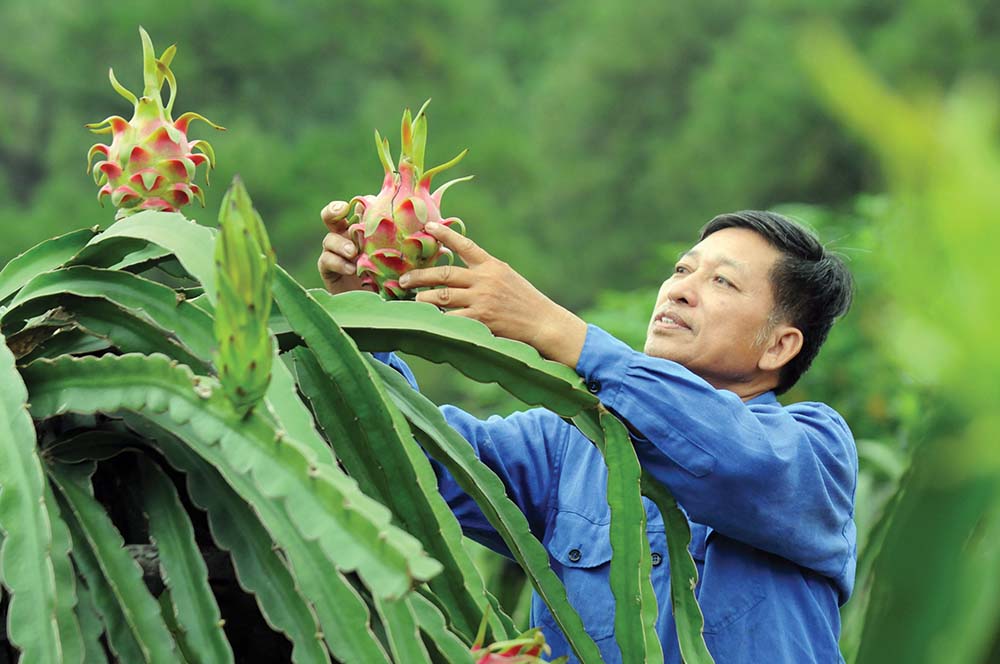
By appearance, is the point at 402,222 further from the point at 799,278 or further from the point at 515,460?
the point at 799,278

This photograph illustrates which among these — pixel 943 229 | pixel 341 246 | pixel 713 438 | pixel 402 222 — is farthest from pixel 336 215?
pixel 943 229

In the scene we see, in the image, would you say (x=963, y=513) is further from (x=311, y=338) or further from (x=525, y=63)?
(x=525, y=63)

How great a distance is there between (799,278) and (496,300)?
743 millimetres

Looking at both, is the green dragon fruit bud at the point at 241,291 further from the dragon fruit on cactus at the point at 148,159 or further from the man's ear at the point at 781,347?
the man's ear at the point at 781,347

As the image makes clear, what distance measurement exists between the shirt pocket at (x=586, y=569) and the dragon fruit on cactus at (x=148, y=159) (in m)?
0.71

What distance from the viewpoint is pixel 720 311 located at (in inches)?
75.9

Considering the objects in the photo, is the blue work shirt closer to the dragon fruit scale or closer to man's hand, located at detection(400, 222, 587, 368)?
man's hand, located at detection(400, 222, 587, 368)

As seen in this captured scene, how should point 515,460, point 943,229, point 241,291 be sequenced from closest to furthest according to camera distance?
1. point 943,229
2. point 241,291
3. point 515,460

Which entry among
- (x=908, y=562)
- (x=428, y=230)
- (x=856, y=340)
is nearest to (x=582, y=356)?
(x=428, y=230)

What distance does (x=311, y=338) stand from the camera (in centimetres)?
126

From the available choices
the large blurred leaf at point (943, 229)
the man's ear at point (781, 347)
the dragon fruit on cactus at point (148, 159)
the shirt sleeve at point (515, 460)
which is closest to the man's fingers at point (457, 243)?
the dragon fruit on cactus at point (148, 159)

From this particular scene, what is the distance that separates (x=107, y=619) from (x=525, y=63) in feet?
89.1

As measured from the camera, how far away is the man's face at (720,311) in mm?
1917

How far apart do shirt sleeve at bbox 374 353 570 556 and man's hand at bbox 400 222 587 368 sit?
0.44 m
